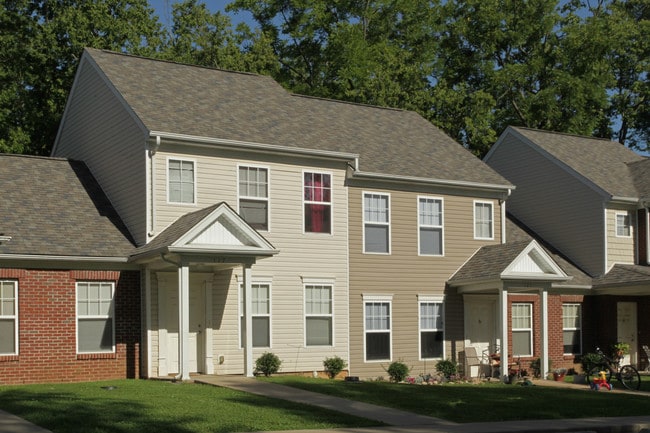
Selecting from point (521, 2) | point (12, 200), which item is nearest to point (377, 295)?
point (12, 200)

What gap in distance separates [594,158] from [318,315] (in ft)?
47.6

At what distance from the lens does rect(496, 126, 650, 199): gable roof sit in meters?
33.1

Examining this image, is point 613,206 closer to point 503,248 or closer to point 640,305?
point 640,305

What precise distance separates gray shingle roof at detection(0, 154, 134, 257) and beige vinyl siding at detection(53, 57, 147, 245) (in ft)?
1.29

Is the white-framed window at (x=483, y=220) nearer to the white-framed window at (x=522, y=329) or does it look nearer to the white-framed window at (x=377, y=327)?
the white-framed window at (x=522, y=329)

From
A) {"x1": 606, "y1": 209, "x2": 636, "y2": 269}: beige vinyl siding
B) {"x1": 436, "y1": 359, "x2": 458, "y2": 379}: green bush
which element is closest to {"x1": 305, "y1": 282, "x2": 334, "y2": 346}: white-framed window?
{"x1": 436, "y1": 359, "x2": 458, "y2": 379}: green bush

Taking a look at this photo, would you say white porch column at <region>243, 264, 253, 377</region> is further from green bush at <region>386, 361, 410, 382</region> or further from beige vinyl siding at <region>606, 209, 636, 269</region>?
beige vinyl siding at <region>606, 209, 636, 269</region>

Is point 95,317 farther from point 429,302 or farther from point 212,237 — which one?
point 429,302

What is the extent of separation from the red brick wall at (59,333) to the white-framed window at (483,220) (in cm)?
1131

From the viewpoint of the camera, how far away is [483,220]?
98.6ft

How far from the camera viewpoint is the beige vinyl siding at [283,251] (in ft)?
80.4

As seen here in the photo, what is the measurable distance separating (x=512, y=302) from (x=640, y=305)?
5802 millimetres

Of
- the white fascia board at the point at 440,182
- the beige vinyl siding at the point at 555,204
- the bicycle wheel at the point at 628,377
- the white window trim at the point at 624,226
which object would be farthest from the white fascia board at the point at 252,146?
the white window trim at the point at 624,226

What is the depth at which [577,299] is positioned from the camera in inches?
1262
